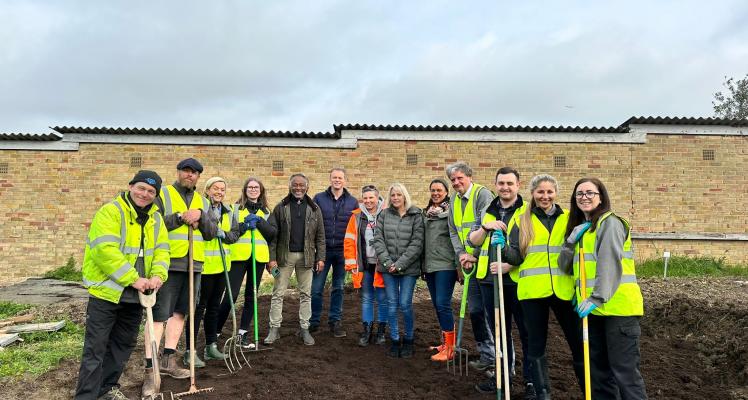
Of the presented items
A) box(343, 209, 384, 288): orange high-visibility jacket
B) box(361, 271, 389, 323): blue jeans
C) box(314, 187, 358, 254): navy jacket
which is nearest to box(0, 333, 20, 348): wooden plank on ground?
box(314, 187, 358, 254): navy jacket

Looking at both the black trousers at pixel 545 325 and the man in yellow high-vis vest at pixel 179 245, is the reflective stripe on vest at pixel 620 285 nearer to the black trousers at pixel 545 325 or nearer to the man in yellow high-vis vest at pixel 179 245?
the black trousers at pixel 545 325

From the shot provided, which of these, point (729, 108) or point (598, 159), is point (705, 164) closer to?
point (598, 159)

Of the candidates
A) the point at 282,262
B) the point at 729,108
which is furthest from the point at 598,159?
the point at 729,108

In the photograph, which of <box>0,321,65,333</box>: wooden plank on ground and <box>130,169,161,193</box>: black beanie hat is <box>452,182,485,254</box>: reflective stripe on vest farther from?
<box>0,321,65,333</box>: wooden plank on ground

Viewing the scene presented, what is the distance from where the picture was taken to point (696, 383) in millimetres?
4707

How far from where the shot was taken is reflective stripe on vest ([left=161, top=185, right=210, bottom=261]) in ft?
14.9

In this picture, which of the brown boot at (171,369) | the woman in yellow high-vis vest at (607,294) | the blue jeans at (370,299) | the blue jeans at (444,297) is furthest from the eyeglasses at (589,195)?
the brown boot at (171,369)

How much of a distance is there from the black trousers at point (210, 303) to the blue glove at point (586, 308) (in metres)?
3.32

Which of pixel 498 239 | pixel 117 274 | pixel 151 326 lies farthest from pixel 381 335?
pixel 117 274

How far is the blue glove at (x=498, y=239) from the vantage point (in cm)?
409

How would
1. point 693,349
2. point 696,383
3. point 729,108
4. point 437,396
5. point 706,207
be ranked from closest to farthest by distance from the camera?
1. point 437,396
2. point 696,383
3. point 693,349
4. point 706,207
5. point 729,108

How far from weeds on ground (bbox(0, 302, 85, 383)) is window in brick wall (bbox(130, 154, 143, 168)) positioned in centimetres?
475

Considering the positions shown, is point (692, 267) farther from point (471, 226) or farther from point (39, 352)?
point (39, 352)

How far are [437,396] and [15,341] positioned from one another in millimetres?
4912
